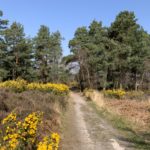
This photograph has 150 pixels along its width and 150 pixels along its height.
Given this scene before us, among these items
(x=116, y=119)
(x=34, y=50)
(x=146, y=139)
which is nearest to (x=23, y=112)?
(x=146, y=139)

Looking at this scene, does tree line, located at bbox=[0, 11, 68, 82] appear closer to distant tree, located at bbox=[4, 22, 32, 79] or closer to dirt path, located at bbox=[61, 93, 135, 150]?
distant tree, located at bbox=[4, 22, 32, 79]

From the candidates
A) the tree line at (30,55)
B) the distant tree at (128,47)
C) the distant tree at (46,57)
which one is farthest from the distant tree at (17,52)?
the distant tree at (128,47)

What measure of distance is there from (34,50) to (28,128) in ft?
161

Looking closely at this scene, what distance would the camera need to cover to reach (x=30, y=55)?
51.6m

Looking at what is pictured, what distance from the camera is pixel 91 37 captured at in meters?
57.7

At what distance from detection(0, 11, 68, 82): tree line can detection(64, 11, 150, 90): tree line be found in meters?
3.45

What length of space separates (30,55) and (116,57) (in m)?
15.5

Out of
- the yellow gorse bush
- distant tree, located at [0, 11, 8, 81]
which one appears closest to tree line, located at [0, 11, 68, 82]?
distant tree, located at [0, 11, 8, 81]

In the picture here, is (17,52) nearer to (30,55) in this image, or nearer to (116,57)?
(30,55)

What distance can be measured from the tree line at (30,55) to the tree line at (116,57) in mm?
3452

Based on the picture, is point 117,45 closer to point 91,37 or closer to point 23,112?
point 91,37

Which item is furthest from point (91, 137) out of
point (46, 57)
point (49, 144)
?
point (46, 57)

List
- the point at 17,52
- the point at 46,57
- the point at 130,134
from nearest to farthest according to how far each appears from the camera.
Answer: the point at 130,134 → the point at 17,52 → the point at 46,57

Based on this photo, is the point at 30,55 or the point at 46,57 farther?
the point at 46,57
